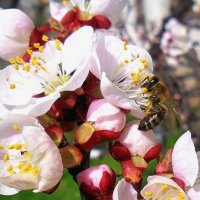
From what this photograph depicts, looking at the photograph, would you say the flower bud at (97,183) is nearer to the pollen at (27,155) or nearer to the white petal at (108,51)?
the pollen at (27,155)

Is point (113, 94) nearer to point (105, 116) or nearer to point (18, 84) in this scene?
point (105, 116)

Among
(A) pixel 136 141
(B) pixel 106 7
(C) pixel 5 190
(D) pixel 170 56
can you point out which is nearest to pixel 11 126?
(C) pixel 5 190

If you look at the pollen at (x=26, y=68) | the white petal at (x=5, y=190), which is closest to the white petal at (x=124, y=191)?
the white petal at (x=5, y=190)

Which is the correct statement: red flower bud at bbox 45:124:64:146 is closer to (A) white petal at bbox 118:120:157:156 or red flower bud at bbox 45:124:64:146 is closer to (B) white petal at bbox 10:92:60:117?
(B) white petal at bbox 10:92:60:117

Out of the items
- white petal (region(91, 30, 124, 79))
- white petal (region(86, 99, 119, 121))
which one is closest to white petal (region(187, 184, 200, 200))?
white petal (region(86, 99, 119, 121))

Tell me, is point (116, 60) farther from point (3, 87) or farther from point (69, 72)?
point (3, 87)
